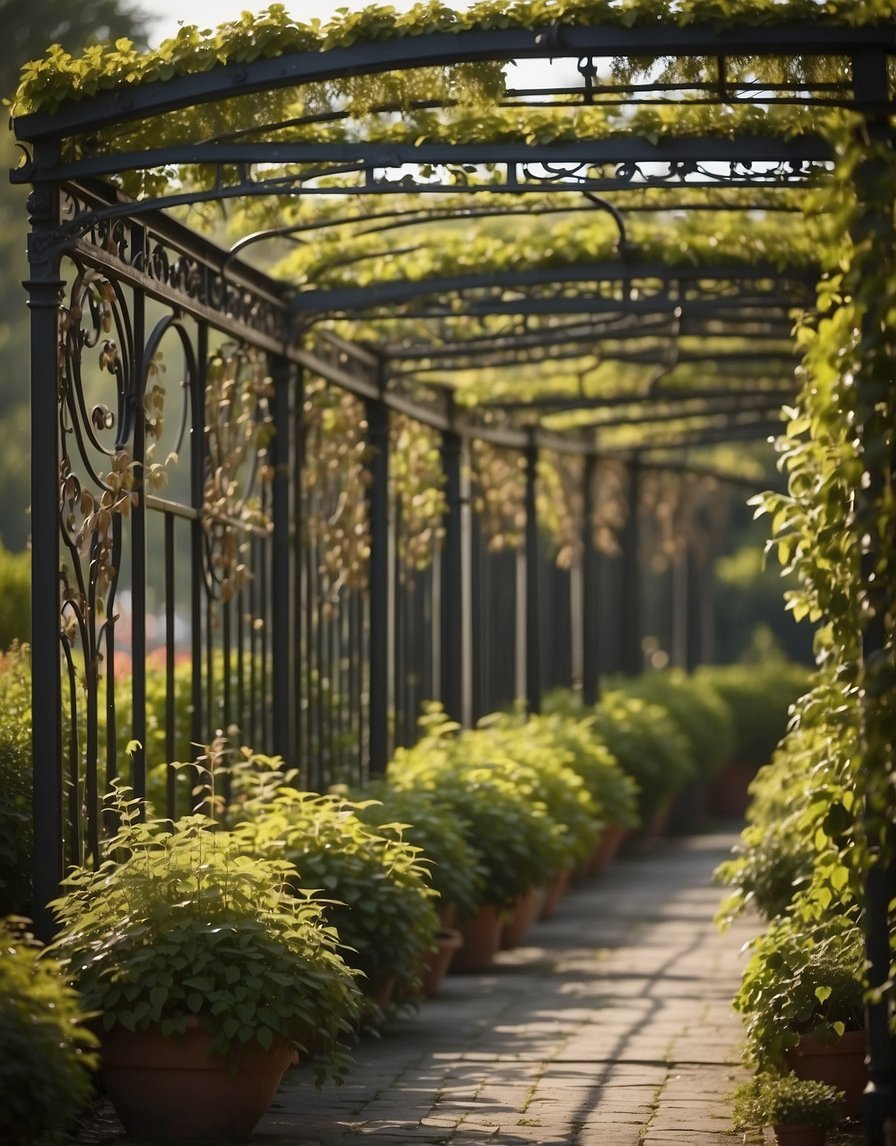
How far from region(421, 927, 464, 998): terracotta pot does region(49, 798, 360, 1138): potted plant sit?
2.91m

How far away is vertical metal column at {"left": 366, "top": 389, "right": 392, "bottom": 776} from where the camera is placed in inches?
388

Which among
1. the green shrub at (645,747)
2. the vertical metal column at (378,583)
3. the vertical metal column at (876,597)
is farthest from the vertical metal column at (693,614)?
the vertical metal column at (876,597)

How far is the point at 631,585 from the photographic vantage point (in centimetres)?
1678

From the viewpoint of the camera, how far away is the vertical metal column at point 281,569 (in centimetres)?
816

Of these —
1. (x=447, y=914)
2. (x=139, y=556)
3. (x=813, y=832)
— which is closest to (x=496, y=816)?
(x=447, y=914)

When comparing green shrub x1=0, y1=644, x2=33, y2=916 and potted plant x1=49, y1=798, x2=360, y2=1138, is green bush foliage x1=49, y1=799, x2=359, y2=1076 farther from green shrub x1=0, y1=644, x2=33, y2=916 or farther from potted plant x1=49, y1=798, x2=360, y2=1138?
green shrub x1=0, y1=644, x2=33, y2=916

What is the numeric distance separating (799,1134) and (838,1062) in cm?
48

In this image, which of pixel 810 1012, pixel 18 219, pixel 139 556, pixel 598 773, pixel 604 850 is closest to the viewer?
pixel 810 1012

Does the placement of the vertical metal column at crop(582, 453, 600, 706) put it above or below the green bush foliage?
above

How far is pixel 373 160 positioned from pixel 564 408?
21.4 ft

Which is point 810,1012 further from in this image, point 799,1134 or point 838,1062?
point 799,1134

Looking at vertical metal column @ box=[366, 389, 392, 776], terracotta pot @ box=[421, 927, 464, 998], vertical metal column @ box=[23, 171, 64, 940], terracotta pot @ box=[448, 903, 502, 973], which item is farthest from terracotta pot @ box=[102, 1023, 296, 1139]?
vertical metal column @ box=[366, 389, 392, 776]

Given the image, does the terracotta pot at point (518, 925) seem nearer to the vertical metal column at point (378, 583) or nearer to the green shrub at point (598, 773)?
the vertical metal column at point (378, 583)

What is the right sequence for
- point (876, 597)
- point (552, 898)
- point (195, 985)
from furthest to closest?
point (552, 898) < point (195, 985) < point (876, 597)
